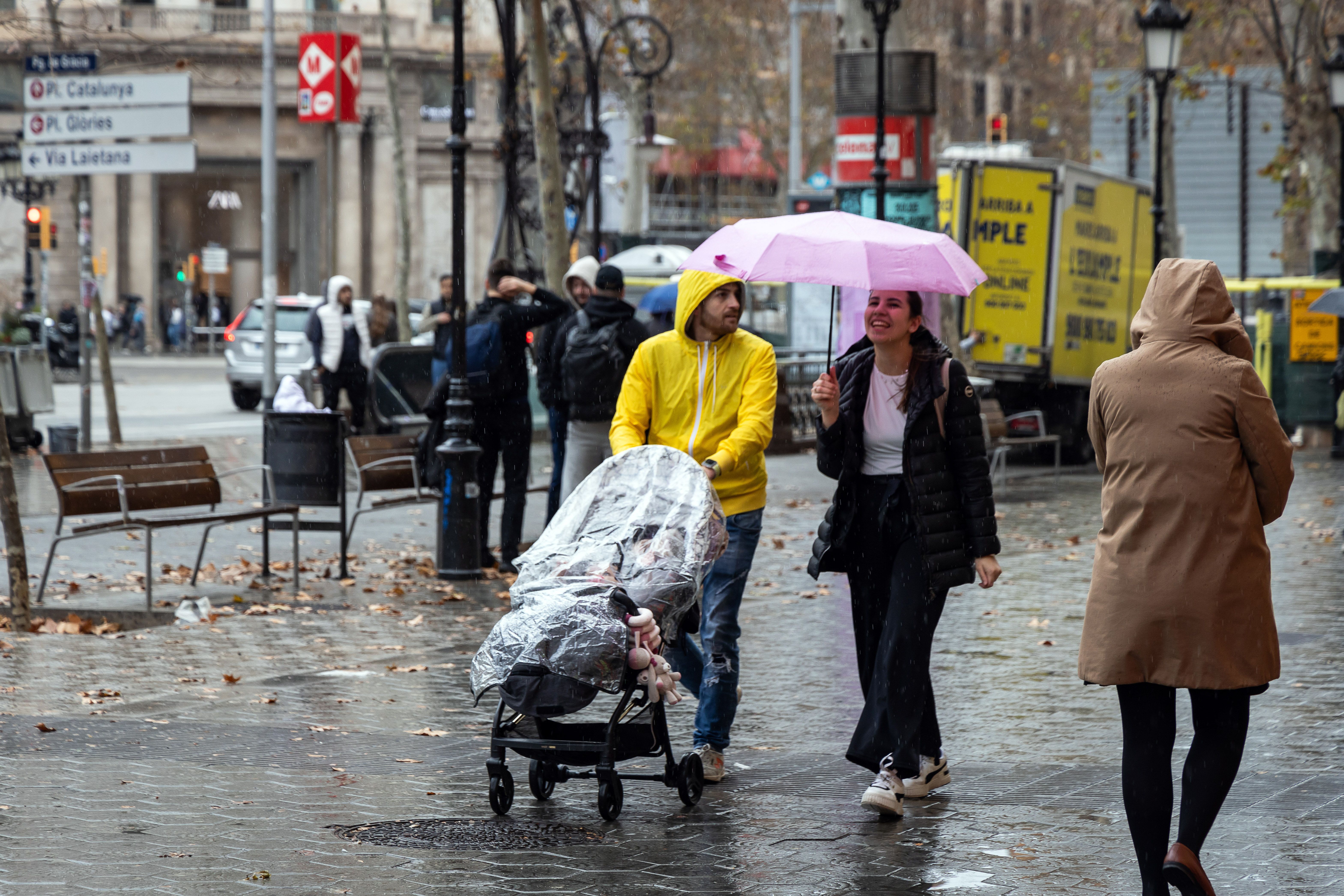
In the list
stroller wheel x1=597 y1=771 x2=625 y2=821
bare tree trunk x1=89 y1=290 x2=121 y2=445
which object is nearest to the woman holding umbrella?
stroller wheel x1=597 y1=771 x2=625 y2=821

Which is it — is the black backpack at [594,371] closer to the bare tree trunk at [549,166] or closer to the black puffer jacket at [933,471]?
the black puffer jacket at [933,471]

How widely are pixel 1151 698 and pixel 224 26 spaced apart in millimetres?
49071

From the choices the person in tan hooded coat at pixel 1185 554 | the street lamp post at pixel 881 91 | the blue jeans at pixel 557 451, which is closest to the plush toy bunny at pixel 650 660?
the person in tan hooded coat at pixel 1185 554

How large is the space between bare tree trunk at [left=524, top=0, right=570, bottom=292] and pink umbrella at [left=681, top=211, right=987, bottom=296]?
13338 millimetres

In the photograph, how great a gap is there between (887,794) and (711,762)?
76cm

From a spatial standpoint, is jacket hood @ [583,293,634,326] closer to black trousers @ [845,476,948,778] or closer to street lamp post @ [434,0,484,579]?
street lamp post @ [434,0,484,579]

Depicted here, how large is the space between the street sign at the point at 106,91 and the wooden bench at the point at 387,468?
17.2 feet

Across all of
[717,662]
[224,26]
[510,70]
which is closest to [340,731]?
[717,662]

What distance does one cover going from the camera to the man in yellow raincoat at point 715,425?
648cm

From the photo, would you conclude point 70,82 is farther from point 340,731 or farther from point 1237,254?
point 1237,254

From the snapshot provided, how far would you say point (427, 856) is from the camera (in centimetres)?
542

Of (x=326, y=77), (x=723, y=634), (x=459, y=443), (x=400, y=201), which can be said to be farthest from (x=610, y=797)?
(x=400, y=201)

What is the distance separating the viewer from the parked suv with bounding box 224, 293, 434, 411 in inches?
1126

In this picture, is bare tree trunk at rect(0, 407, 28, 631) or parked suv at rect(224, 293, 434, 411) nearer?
bare tree trunk at rect(0, 407, 28, 631)
